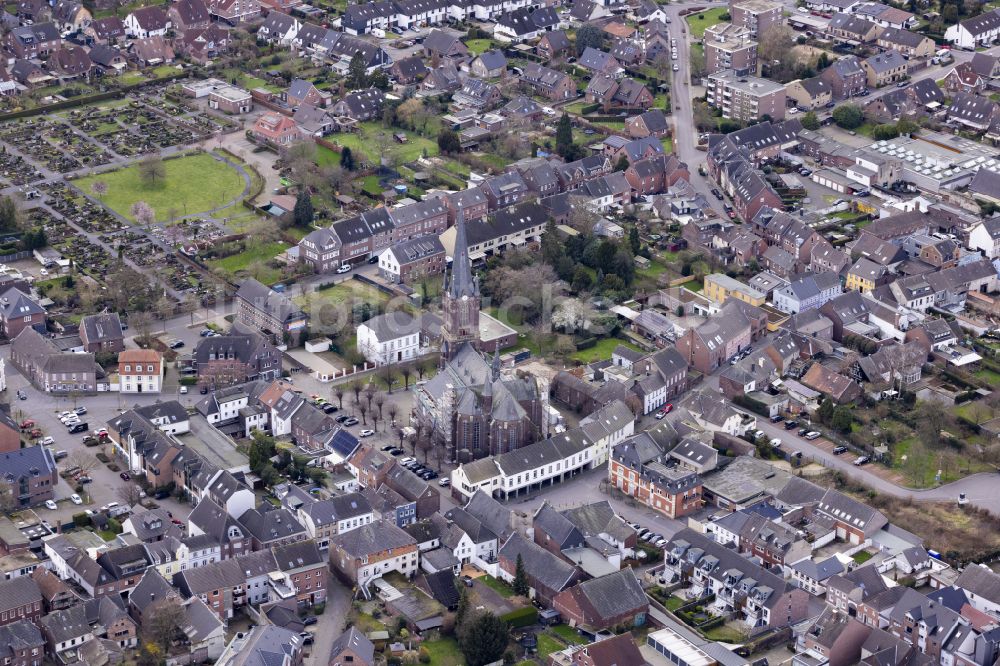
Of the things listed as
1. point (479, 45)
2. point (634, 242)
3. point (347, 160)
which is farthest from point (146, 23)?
point (634, 242)

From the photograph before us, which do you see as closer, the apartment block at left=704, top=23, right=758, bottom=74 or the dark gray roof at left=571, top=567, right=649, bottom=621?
the dark gray roof at left=571, top=567, right=649, bottom=621

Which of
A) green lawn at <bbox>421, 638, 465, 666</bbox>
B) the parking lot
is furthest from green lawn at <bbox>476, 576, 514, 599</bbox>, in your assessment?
the parking lot

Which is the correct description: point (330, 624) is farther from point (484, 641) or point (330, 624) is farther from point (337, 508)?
point (484, 641)

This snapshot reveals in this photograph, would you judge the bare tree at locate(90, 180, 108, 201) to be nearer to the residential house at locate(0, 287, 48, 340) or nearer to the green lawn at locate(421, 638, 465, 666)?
the residential house at locate(0, 287, 48, 340)

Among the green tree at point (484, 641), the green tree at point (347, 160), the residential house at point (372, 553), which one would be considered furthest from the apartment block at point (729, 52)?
the green tree at point (484, 641)

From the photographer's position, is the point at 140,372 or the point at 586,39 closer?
the point at 140,372

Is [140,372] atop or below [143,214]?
atop

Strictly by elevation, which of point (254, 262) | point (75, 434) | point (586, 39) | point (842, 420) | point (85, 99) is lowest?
point (85, 99)
